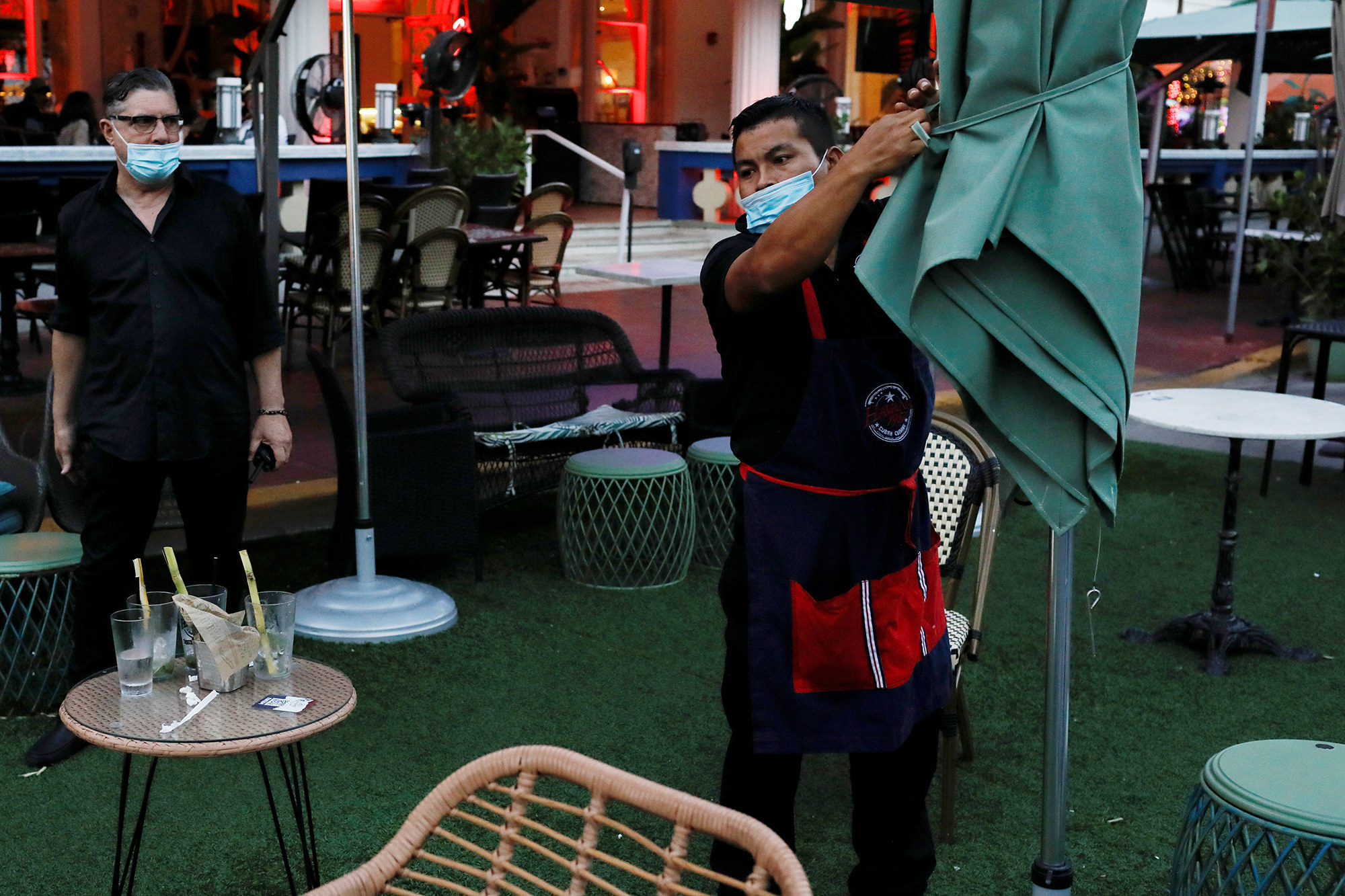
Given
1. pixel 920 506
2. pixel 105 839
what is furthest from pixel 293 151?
pixel 920 506

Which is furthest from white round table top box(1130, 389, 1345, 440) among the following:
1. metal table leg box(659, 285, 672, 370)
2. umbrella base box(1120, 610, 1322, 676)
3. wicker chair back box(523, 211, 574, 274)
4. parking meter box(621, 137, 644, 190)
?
parking meter box(621, 137, 644, 190)

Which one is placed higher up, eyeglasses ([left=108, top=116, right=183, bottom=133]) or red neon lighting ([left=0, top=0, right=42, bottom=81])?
red neon lighting ([left=0, top=0, right=42, bottom=81])

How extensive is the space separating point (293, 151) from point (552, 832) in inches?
392

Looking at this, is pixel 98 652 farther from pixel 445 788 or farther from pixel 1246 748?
pixel 1246 748

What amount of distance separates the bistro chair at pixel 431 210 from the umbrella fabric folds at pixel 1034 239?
310 inches

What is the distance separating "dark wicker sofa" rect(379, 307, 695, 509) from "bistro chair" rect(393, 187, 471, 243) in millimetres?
3448

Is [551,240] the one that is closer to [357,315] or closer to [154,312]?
[357,315]

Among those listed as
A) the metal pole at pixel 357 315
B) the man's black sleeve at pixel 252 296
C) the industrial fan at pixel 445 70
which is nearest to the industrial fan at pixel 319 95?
the industrial fan at pixel 445 70

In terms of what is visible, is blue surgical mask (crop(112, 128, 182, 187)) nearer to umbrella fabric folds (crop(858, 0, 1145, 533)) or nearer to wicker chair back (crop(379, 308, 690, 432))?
umbrella fabric folds (crop(858, 0, 1145, 533))

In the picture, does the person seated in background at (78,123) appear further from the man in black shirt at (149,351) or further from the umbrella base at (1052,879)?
the umbrella base at (1052,879)

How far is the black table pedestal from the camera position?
15.0 feet

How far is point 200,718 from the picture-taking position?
94.4 inches

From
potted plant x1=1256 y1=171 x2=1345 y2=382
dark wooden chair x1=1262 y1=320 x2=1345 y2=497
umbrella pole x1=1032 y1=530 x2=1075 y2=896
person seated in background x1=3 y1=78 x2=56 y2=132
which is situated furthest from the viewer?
person seated in background x1=3 y1=78 x2=56 y2=132

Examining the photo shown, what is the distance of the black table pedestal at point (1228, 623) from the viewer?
4574 mm
